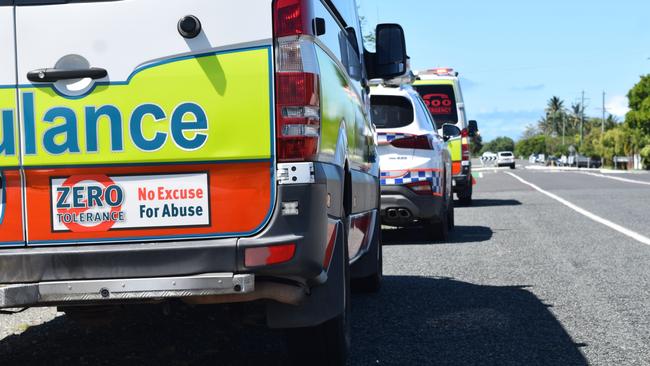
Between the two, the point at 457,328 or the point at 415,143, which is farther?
the point at 415,143

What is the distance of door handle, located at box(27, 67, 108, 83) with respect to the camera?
3916mm

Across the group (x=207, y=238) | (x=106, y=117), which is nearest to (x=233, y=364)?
(x=207, y=238)

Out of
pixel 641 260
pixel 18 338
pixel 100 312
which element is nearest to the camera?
pixel 100 312

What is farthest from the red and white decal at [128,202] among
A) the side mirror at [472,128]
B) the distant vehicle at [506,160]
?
the distant vehicle at [506,160]

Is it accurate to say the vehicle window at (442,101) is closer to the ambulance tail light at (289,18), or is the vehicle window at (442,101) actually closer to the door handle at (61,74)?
the ambulance tail light at (289,18)

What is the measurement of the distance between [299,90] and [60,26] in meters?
0.97

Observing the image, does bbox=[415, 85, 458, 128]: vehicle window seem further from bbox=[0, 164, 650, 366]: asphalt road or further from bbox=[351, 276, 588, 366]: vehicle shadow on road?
bbox=[351, 276, 588, 366]: vehicle shadow on road

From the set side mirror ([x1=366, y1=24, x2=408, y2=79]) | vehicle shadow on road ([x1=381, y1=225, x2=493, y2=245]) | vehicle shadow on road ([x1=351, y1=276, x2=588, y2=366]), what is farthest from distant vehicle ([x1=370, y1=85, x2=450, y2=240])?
side mirror ([x1=366, y1=24, x2=408, y2=79])

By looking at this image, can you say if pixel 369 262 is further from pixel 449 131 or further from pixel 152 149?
pixel 449 131

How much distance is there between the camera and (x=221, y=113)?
3934 mm

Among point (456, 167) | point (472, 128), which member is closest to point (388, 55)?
point (456, 167)

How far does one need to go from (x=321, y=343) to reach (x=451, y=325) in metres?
1.91

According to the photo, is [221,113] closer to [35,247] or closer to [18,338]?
[35,247]

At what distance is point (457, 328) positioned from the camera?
6.27 m
